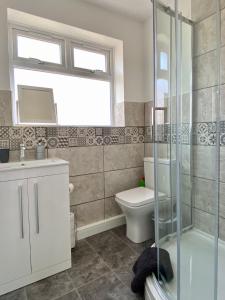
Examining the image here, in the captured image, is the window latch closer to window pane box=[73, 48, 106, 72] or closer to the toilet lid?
window pane box=[73, 48, 106, 72]

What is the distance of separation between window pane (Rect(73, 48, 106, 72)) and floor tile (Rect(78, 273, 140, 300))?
210 cm

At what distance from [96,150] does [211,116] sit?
3.82ft

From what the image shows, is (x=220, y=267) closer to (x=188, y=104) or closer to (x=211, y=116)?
(x=211, y=116)

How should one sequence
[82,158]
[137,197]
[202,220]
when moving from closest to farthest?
[202,220] → [137,197] → [82,158]

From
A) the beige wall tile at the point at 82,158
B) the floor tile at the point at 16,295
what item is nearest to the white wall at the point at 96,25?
the beige wall tile at the point at 82,158

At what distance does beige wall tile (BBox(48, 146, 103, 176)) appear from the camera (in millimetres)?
1984

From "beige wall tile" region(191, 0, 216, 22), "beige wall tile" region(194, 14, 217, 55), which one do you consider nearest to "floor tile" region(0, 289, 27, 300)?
"beige wall tile" region(194, 14, 217, 55)

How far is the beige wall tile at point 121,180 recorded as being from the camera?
2.30 metres

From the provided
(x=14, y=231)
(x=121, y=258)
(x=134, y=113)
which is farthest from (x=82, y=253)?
(x=134, y=113)

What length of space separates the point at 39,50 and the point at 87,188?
4.96ft

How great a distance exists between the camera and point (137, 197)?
198 centimetres

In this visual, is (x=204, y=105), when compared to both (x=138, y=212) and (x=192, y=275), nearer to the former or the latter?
(x=138, y=212)

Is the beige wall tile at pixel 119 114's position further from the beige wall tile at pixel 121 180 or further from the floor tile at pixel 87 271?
the floor tile at pixel 87 271

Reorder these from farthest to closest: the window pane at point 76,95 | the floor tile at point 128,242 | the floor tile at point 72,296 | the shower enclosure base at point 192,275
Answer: the window pane at point 76,95 → the floor tile at point 128,242 → the floor tile at point 72,296 → the shower enclosure base at point 192,275
